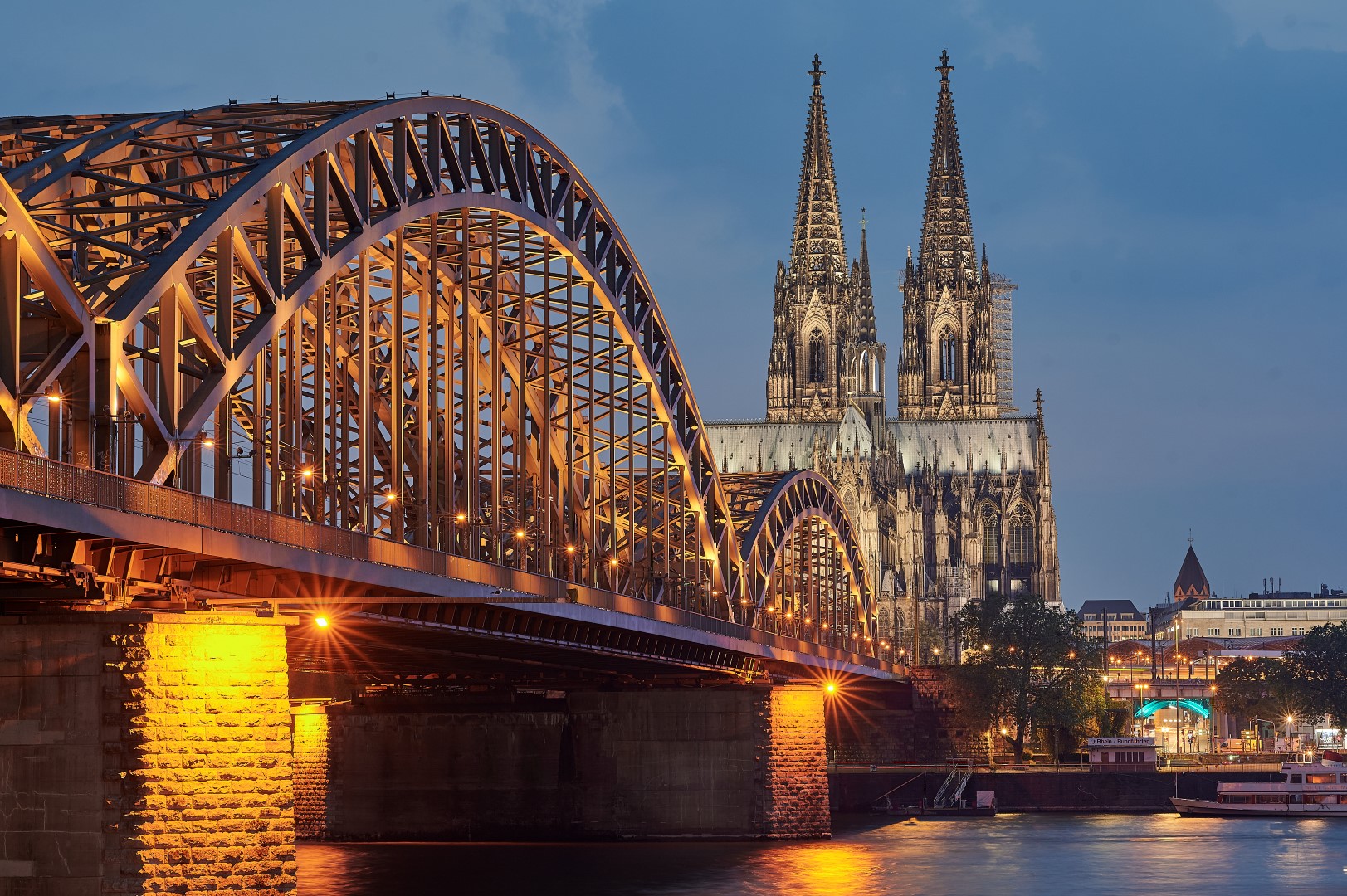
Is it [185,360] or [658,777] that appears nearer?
[185,360]

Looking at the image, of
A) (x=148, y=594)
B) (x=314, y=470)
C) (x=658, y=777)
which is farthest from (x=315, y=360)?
(x=658, y=777)

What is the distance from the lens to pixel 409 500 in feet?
216

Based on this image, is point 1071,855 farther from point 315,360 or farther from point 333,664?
point 315,360

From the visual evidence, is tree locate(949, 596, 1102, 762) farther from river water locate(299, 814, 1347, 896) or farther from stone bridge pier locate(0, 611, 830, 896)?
stone bridge pier locate(0, 611, 830, 896)

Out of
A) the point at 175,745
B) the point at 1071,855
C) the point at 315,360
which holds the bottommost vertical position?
the point at 1071,855

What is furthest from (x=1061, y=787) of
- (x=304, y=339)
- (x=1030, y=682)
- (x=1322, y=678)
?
(x=304, y=339)

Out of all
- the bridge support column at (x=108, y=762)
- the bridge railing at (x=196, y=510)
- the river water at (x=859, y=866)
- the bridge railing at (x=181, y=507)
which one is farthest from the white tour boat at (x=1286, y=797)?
the bridge support column at (x=108, y=762)

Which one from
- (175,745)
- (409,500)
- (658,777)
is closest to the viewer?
(175,745)

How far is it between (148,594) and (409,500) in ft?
77.8

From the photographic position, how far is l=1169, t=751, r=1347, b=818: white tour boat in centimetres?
13112

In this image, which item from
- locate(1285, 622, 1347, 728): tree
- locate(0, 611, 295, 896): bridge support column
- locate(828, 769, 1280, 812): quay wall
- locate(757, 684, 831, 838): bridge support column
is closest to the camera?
locate(0, 611, 295, 896): bridge support column

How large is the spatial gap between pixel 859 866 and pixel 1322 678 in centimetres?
10838

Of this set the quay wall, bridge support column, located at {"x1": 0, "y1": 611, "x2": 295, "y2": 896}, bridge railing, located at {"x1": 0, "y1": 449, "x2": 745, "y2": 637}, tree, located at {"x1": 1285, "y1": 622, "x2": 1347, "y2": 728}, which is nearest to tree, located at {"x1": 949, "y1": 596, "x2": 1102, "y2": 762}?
the quay wall

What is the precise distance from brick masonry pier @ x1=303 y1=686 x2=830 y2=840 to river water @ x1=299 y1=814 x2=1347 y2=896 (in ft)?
4.53
